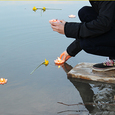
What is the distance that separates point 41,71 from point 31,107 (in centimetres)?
90

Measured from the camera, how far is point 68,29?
224 centimetres

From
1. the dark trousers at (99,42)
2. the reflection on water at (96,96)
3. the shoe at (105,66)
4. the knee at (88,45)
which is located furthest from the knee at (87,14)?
the reflection on water at (96,96)

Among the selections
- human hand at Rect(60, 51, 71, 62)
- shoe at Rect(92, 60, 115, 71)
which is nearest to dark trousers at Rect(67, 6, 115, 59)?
shoe at Rect(92, 60, 115, 71)

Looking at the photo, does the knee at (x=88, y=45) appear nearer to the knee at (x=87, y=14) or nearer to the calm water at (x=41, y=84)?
the knee at (x=87, y=14)

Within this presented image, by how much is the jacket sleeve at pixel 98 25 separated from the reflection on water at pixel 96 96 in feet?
1.99

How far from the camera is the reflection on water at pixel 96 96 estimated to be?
2.02 metres

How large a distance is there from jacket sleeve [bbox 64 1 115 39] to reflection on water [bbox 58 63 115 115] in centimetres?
61

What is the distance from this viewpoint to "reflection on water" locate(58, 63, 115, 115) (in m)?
2.02

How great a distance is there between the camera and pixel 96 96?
7.51ft

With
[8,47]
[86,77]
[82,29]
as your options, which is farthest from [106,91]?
[8,47]

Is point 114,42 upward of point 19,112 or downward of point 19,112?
upward

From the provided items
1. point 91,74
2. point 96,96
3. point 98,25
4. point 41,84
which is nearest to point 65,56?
point 91,74

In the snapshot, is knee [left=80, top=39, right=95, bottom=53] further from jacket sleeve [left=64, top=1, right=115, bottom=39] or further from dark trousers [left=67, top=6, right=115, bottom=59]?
jacket sleeve [left=64, top=1, right=115, bottom=39]

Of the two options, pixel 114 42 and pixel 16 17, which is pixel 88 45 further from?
pixel 16 17
